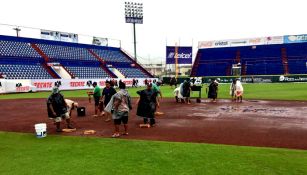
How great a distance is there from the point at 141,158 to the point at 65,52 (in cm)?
5154

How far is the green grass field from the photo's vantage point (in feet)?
21.4

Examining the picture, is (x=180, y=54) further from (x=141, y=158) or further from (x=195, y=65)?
(x=141, y=158)

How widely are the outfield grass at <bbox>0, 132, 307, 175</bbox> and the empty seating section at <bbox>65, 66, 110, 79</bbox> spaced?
42.9 meters

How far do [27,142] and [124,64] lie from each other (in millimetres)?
54209

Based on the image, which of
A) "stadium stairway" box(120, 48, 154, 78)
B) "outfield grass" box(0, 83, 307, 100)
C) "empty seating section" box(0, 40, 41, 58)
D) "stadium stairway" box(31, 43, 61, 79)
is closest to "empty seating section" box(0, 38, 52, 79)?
"empty seating section" box(0, 40, 41, 58)

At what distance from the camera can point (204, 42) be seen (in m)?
71.8

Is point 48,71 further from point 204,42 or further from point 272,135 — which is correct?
point 272,135

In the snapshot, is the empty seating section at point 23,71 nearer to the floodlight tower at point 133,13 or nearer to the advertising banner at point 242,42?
the floodlight tower at point 133,13

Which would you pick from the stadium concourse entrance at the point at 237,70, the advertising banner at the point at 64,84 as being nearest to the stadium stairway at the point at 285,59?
the stadium concourse entrance at the point at 237,70

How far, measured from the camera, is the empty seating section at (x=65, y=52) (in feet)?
174

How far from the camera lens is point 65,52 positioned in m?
55.7

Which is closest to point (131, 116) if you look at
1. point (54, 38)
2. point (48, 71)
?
point (48, 71)

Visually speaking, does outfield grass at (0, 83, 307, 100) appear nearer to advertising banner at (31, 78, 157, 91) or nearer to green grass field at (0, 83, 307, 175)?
advertising banner at (31, 78, 157, 91)

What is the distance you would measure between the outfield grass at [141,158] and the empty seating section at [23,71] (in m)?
36.2
